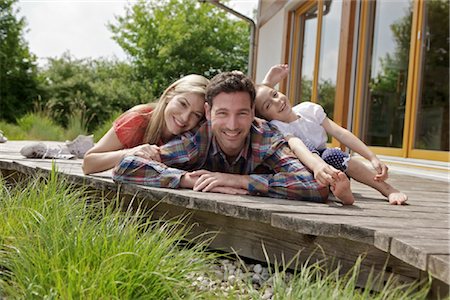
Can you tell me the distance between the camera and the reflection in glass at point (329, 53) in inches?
241

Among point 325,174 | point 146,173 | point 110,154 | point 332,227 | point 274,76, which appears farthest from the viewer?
point 274,76

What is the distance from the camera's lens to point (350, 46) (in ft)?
17.5

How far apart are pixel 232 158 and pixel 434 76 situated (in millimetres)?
2756

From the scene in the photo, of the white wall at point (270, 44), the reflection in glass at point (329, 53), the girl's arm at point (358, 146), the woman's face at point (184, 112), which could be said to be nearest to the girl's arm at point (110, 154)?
the woman's face at point (184, 112)

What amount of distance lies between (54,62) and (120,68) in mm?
4012

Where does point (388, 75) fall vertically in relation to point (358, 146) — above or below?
above

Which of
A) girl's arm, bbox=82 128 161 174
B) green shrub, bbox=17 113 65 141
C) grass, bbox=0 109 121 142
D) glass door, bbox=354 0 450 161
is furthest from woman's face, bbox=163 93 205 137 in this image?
green shrub, bbox=17 113 65 141

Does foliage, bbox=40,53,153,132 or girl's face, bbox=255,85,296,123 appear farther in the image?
foliage, bbox=40,53,153,132

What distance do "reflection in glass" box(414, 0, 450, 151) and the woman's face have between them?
252cm

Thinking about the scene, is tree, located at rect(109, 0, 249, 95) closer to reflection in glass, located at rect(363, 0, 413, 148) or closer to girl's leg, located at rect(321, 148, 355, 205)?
reflection in glass, located at rect(363, 0, 413, 148)

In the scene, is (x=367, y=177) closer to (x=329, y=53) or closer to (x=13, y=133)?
(x=329, y=53)

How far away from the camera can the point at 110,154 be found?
2625mm

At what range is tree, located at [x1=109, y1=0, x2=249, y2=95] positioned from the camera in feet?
59.9

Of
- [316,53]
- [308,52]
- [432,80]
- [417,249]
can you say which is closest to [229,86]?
[417,249]
